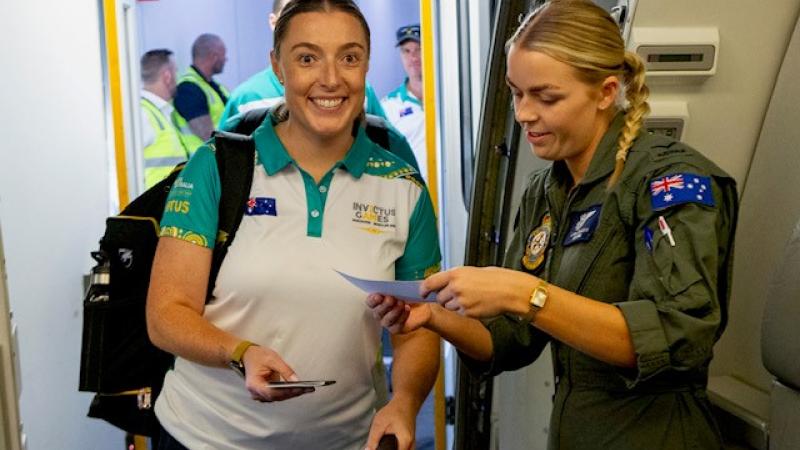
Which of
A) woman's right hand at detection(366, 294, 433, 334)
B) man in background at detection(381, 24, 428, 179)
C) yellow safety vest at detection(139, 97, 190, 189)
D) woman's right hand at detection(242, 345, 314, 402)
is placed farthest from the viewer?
man in background at detection(381, 24, 428, 179)

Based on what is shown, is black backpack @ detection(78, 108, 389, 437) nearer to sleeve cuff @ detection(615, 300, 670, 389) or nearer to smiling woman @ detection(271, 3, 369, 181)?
smiling woman @ detection(271, 3, 369, 181)

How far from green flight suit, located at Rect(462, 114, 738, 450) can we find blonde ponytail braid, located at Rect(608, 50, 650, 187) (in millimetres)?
17

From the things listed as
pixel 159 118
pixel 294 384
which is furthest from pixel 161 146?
pixel 294 384

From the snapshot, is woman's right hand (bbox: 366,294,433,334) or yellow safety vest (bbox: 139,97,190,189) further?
yellow safety vest (bbox: 139,97,190,189)

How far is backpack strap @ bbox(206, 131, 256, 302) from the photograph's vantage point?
1912 millimetres

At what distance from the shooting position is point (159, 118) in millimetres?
5676

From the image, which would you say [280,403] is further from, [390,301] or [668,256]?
[668,256]

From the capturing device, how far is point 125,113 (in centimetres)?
418

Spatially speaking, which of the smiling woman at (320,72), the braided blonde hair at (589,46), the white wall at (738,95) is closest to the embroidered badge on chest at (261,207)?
the smiling woman at (320,72)

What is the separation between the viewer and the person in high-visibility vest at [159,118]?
17.9ft

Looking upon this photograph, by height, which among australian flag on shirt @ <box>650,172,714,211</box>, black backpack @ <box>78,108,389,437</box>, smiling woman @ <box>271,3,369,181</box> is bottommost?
black backpack @ <box>78,108,389,437</box>

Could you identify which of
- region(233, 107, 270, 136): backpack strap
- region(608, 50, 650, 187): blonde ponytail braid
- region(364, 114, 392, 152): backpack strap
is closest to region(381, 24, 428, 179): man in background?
region(364, 114, 392, 152): backpack strap

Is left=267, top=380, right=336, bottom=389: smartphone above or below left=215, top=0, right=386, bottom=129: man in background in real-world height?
below

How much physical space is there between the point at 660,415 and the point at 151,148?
4.37 m
